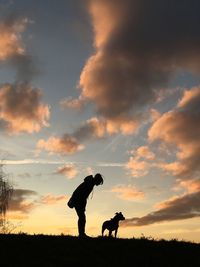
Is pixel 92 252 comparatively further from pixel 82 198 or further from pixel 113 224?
pixel 113 224

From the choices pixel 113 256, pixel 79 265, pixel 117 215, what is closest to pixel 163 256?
pixel 113 256

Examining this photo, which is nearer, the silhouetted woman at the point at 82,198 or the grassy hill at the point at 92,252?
the grassy hill at the point at 92,252

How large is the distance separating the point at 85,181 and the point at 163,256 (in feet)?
18.8

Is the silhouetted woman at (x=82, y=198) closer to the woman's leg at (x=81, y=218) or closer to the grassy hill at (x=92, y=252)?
the woman's leg at (x=81, y=218)

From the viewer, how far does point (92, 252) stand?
1652 cm

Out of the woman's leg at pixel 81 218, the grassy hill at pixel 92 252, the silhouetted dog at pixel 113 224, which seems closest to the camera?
the grassy hill at pixel 92 252

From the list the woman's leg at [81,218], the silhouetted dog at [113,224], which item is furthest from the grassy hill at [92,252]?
the silhouetted dog at [113,224]

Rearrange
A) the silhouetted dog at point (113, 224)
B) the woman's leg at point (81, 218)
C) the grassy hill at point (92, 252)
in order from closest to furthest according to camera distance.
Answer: the grassy hill at point (92, 252) → the woman's leg at point (81, 218) → the silhouetted dog at point (113, 224)

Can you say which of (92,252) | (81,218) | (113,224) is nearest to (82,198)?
(81,218)

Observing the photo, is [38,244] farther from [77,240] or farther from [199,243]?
[199,243]

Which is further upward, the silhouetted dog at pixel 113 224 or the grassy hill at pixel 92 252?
the silhouetted dog at pixel 113 224

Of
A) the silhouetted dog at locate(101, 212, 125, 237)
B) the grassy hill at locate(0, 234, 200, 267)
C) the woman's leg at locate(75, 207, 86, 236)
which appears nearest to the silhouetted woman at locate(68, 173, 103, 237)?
the woman's leg at locate(75, 207, 86, 236)

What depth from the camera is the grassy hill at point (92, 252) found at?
1512 cm

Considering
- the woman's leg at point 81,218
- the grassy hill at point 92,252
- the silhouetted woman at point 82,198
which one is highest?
the silhouetted woman at point 82,198
